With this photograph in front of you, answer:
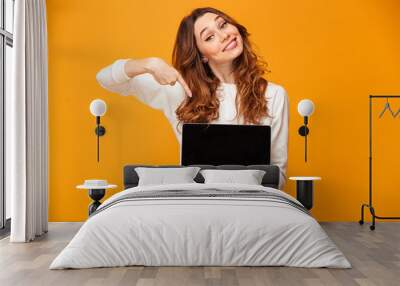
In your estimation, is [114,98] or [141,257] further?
[114,98]

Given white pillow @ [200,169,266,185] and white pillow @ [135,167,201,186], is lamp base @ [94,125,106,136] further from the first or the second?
white pillow @ [200,169,266,185]

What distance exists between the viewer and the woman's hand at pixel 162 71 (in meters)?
7.03

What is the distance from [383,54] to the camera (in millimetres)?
7117

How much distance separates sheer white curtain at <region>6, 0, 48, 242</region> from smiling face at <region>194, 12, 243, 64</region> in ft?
6.51

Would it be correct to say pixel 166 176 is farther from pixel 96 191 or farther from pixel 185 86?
pixel 185 86

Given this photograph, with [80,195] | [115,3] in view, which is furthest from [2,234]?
[115,3]

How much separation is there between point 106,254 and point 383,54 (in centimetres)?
474

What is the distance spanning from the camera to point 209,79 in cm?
699

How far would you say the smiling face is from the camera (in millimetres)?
6996

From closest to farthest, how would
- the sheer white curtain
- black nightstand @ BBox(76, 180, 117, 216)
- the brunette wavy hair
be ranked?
the sheer white curtain < black nightstand @ BBox(76, 180, 117, 216) < the brunette wavy hair

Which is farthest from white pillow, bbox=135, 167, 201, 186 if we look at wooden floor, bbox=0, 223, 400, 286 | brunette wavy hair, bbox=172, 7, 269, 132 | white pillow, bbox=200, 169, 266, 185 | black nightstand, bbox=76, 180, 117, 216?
wooden floor, bbox=0, 223, 400, 286

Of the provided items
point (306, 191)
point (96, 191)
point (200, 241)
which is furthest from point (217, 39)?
point (200, 241)

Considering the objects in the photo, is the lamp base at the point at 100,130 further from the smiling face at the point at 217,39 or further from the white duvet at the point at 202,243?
the white duvet at the point at 202,243

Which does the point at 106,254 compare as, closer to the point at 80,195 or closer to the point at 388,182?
the point at 80,195
